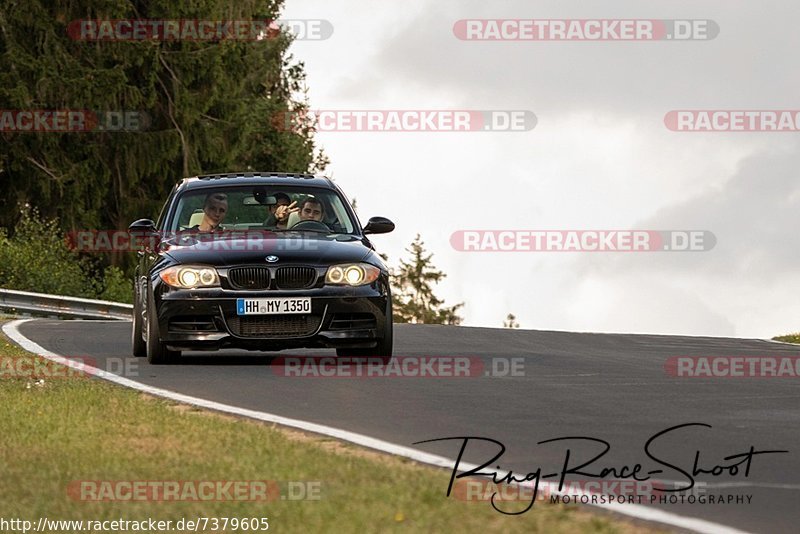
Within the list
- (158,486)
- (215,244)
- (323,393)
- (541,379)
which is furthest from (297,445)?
(215,244)

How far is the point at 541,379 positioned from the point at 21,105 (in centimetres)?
3765

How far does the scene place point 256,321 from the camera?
15711mm

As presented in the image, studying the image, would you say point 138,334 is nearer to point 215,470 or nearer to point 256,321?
point 256,321

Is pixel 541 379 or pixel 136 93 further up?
pixel 136 93

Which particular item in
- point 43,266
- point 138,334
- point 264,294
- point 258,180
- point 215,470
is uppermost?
point 258,180

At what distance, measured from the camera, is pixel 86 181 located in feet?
170

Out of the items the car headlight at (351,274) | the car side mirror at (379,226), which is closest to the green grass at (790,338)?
the car side mirror at (379,226)

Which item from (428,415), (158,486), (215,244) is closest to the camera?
(158,486)

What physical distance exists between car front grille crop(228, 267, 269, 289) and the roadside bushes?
28.1 m

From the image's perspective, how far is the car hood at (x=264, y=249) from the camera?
15.9m

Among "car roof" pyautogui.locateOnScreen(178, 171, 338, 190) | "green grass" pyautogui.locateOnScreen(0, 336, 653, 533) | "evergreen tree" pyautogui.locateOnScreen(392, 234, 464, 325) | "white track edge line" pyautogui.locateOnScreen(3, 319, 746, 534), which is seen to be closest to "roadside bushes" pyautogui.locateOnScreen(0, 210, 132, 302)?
"white track edge line" pyautogui.locateOnScreen(3, 319, 746, 534)

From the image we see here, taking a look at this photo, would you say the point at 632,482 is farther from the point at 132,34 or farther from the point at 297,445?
the point at 132,34

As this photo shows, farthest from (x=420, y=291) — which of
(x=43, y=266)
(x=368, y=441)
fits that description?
(x=368, y=441)

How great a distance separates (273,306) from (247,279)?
1.18 feet
